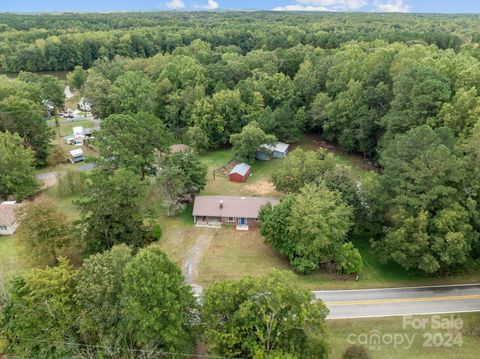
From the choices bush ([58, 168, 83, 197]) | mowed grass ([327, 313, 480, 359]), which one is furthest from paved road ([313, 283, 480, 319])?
bush ([58, 168, 83, 197])

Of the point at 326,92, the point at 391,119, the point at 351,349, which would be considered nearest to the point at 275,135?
the point at 326,92

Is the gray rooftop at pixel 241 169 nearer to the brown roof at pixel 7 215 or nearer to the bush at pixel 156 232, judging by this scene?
the bush at pixel 156 232

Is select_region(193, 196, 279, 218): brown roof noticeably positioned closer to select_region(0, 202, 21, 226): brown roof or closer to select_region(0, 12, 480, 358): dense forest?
select_region(0, 12, 480, 358): dense forest

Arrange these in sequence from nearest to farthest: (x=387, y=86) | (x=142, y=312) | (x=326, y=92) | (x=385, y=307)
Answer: (x=142, y=312)
(x=385, y=307)
(x=387, y=86)
(x=326, y=92)

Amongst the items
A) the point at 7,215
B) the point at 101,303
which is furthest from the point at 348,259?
the point at 7,215

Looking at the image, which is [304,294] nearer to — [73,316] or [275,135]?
[73,316]

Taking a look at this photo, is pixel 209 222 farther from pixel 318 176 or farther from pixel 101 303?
pixel 101 303

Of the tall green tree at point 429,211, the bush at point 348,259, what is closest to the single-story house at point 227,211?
the bush at point 348,259
